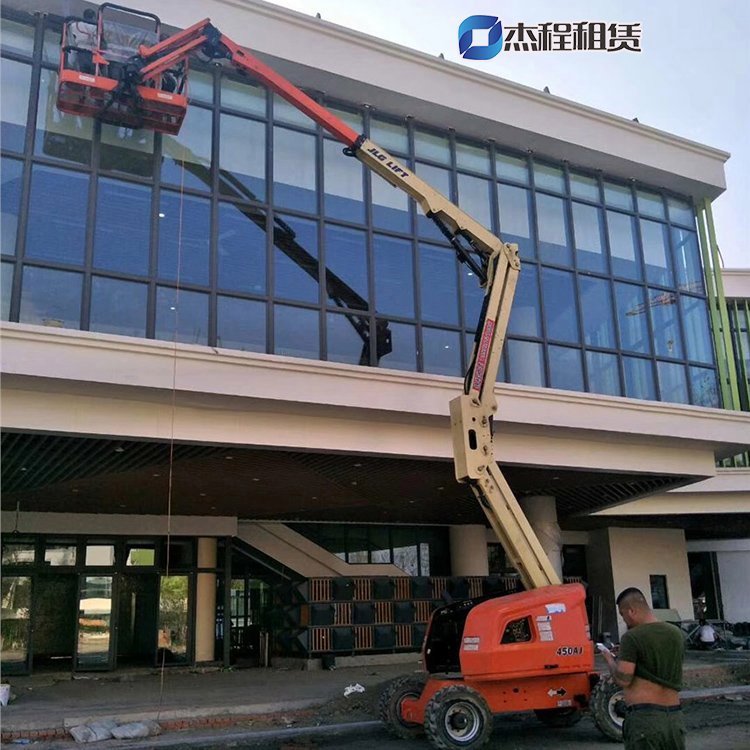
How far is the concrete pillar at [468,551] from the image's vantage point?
26.7m

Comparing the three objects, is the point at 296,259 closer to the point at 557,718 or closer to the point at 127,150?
the point at 127,150

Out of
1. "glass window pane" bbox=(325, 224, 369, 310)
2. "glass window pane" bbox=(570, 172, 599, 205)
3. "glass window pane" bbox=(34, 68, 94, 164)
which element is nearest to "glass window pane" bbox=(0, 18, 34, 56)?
"glass window pane" bbox=(34, 68, 94, 164)

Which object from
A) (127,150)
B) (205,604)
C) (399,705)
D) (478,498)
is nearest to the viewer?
A: (399,705)

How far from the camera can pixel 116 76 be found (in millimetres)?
13633

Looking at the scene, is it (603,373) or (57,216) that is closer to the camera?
(57,216)

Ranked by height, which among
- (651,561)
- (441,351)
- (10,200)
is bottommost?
(651,561)

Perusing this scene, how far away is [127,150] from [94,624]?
12948mm

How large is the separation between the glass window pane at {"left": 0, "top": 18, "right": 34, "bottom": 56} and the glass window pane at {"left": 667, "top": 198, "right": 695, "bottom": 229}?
49.9 feet

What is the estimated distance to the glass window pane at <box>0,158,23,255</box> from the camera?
13.3m

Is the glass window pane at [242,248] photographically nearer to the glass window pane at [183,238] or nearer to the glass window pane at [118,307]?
the glass window pane at [183,238]

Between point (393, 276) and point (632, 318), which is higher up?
point (393, 276)

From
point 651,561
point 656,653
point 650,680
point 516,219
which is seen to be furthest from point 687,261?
point 650,680

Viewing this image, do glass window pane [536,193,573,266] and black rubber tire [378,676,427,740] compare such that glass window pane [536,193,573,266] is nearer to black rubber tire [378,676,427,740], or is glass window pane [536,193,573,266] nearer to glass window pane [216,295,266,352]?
glass window pane [216,295,266,352]

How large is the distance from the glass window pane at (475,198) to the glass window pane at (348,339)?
12.9 feet
